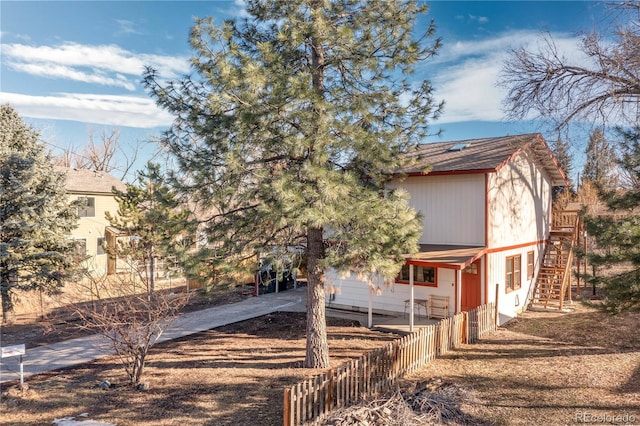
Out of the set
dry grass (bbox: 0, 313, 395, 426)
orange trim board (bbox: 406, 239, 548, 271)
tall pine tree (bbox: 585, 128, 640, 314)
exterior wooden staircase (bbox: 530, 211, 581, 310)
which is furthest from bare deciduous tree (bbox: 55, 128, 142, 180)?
tall pine tree (bbox: 585, 128, 640, 314)

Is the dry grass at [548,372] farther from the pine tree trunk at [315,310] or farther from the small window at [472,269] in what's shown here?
the pine tree trunk at [315,310]

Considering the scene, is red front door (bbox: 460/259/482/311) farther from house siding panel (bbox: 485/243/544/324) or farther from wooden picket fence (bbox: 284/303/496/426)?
wooden picket fence (bbox: 284/303/496/426)

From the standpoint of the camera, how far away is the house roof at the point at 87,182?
25.1m

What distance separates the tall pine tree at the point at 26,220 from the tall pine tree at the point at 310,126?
10.3 metres

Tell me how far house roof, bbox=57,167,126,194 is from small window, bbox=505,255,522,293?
80.8 ft

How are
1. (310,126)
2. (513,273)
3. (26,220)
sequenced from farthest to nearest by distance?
1. (26,220)
2. (513,273)
3. (310,126)

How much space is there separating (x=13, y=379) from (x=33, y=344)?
147 inches

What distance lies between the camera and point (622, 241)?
827 centimetres

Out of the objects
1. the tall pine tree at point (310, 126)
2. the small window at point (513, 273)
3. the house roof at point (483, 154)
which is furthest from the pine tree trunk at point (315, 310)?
the small window at point (513, 273)

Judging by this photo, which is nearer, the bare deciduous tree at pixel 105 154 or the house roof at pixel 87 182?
the house roof at pixel 87 182

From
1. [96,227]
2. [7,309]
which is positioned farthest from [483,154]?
[96,227]

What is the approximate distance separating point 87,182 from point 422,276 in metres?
23.8

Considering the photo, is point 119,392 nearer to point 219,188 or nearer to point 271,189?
point 219,188

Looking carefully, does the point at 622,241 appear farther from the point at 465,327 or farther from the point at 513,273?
the point at 513,273
